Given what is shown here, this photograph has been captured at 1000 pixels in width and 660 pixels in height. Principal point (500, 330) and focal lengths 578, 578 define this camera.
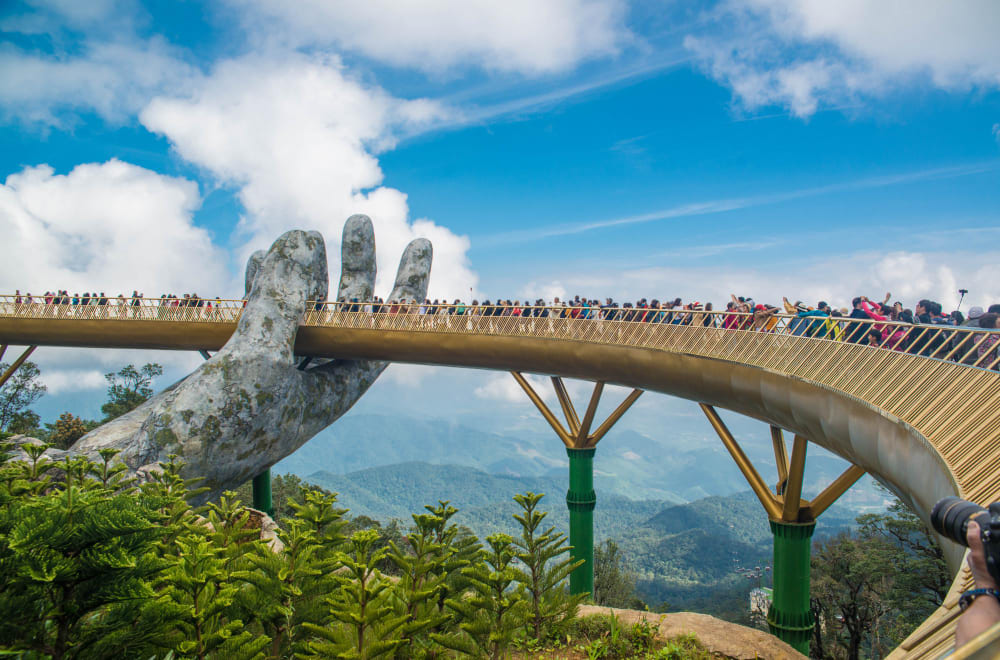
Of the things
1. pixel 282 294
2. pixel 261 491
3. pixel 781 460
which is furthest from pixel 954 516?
pixel 261 491

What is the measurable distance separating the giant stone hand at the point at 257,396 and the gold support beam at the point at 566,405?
1060 centimetres

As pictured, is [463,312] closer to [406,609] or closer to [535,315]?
[535,315]

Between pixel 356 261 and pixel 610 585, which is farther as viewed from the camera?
pixel 610 585

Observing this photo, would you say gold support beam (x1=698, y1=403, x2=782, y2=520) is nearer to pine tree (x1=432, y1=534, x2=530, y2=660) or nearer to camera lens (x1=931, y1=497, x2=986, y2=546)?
pine tree (x1=432, y1=534, x2=530, y2=660)

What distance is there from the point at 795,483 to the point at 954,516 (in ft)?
36.0

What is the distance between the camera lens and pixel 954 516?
2.59 meters

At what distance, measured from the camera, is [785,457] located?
45.4 feet

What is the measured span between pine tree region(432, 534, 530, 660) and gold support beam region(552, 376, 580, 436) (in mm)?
13774

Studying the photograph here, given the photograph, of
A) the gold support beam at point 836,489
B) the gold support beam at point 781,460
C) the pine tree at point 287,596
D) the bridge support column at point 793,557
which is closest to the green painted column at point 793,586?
the bridge support column at point 793,557

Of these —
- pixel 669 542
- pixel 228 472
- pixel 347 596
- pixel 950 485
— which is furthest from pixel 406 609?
pixel 669 542

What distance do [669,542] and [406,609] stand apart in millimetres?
163522

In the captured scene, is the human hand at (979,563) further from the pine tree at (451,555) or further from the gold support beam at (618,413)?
the gold support beam at (618,413)

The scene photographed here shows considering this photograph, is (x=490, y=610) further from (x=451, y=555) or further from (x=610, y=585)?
(x=610, y=585)

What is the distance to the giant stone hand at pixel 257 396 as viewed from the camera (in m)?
19.5
